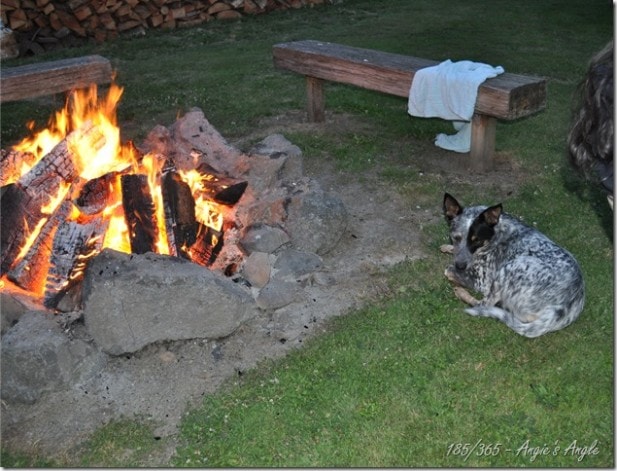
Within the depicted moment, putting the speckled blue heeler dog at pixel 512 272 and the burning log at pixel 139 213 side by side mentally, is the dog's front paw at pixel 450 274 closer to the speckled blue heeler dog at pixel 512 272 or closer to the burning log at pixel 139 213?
the speckled blue heeler dog at pixel 512 272

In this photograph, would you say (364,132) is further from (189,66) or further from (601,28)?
(601,28)

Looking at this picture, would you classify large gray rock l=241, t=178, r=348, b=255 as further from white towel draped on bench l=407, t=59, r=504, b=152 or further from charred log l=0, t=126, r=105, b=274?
white towel draped on bench l=407, t=59, r=504, b=152

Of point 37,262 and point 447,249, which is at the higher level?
point 37,262

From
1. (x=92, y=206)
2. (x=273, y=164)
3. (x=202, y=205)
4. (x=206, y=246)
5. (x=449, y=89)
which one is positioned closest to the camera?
(x=92, y=206)

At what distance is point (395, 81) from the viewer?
30.3 ft

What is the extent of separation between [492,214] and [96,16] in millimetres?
11852

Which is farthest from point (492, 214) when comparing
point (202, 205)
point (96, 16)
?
point (96, 16)

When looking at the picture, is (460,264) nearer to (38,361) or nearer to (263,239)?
(263,239)

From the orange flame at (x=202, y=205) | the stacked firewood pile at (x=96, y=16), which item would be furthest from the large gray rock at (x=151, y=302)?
the stacked firewood pile at (x=96, y=16)

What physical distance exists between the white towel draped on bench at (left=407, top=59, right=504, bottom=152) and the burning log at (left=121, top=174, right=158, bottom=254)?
4.00 metres

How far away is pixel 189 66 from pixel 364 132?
4.85 meters

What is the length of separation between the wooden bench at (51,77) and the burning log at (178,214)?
323cm

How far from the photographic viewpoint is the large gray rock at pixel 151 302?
A: 221 inches

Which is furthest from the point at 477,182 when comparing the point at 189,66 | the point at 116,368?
the point at 189,66
